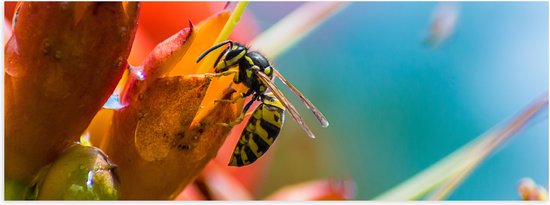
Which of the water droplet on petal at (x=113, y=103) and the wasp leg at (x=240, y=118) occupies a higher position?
the wasp leg at (x=240, y=118)

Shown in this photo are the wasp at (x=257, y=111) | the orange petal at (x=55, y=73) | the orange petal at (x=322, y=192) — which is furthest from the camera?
the orange petal at (x=322, y=192)

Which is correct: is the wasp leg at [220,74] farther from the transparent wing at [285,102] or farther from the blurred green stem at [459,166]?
the blurred green stem at [459,166]

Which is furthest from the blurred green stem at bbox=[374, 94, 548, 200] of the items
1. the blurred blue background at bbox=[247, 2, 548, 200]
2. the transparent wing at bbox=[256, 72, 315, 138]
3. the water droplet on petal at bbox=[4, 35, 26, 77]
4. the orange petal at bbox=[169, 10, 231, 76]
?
the water droplet on petal at bbox=[4, 35, 26, 77]

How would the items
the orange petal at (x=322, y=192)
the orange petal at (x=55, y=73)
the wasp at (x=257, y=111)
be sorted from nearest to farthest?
the orange petal at (x=55, y=73) → the wasp at (x=257, y=111) → the orange petal at (x=322, y=192)

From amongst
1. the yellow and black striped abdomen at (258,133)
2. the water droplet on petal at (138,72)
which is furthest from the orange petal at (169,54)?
the yellow and black striped abdomen at (258,133)

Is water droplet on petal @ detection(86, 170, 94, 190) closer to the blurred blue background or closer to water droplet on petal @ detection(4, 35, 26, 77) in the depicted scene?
water droplet on petal @ detection(4, 35, 26, 77)

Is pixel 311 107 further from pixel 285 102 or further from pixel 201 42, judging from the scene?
pixel 201 42

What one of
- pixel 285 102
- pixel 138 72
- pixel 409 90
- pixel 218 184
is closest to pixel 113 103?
pixel 138 72
